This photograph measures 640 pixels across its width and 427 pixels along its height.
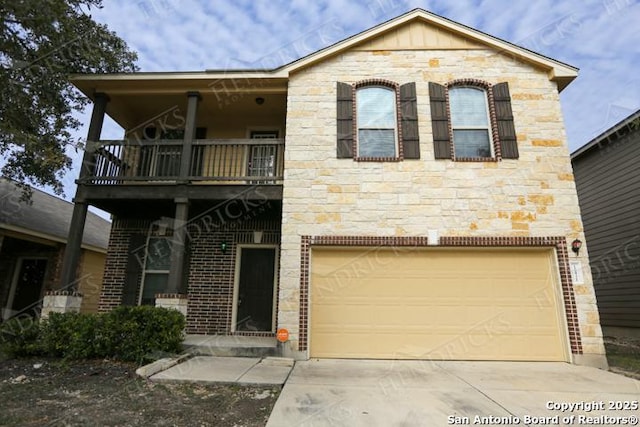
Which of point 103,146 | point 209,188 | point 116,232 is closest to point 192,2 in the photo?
point 103,146

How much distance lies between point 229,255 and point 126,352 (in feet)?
9.93

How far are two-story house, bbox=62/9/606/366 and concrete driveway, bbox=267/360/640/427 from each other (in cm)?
82

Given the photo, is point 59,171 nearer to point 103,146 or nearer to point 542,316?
point 103,146

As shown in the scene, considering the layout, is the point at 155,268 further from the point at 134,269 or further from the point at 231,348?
the point at 231,348

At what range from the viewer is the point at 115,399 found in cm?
412

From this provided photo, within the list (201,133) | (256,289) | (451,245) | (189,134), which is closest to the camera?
(451,245)

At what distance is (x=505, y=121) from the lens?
24.0 ft

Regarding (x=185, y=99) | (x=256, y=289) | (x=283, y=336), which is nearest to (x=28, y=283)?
(x=185, y=99)

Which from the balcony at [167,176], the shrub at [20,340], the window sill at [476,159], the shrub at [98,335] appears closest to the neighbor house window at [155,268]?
the balcony at [167,176]

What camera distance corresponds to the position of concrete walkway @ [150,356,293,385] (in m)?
4.84

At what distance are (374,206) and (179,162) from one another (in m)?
4.40

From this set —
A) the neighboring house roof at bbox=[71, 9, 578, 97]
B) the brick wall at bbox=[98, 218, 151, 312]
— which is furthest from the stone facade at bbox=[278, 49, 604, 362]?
the brick wall at bbox=[98, 218, 151, 312]

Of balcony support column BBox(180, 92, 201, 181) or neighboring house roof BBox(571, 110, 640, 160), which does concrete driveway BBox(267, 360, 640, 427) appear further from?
neighboring house roof BBox(571, 110, 640, 160)

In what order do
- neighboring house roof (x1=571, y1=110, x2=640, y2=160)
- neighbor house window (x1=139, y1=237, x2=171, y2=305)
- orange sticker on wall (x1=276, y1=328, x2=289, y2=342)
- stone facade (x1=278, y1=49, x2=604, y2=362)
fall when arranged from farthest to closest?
1. neighboring house roof (x1=571, y1=110, x2=640, y2=160)
2. neighbor house window (x1=139, y1=237, x2=171, y2=305)
3. stone facade (x1=278, y1=49, x2=604, y2=362)
4. orange sticker on wall (x1=276, y1=328, x2=289, y2=342)
